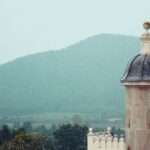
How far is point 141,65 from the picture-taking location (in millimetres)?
5668

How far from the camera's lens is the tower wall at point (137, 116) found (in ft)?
18.0

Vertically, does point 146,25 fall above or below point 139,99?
above

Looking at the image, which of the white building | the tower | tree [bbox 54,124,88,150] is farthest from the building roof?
tree [bbox 54,124,88,150]

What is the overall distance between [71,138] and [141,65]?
63693 millimetres

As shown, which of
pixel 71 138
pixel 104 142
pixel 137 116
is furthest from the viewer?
pixel 71 138

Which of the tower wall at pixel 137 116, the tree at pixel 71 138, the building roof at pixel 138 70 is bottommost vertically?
the tower wall at pixel 137 116

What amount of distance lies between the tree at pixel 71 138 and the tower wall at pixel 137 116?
62.5 m

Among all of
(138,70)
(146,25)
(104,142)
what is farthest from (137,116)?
(104,142)

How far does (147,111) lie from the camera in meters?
5.53

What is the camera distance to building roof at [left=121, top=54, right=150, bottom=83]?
220 inches

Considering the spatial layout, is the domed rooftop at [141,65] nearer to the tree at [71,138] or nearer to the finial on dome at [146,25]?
the finial on dome at [146,25]

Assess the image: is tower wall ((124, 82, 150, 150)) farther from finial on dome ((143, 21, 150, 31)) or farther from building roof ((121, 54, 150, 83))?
finial on dome ((143, 21, 150, 31))

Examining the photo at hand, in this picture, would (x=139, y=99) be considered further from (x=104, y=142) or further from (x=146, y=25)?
(x=104, y=142)

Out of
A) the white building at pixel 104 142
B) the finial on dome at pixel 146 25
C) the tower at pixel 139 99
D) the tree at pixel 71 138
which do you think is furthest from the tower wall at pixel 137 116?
the tree at pixel 71 138
